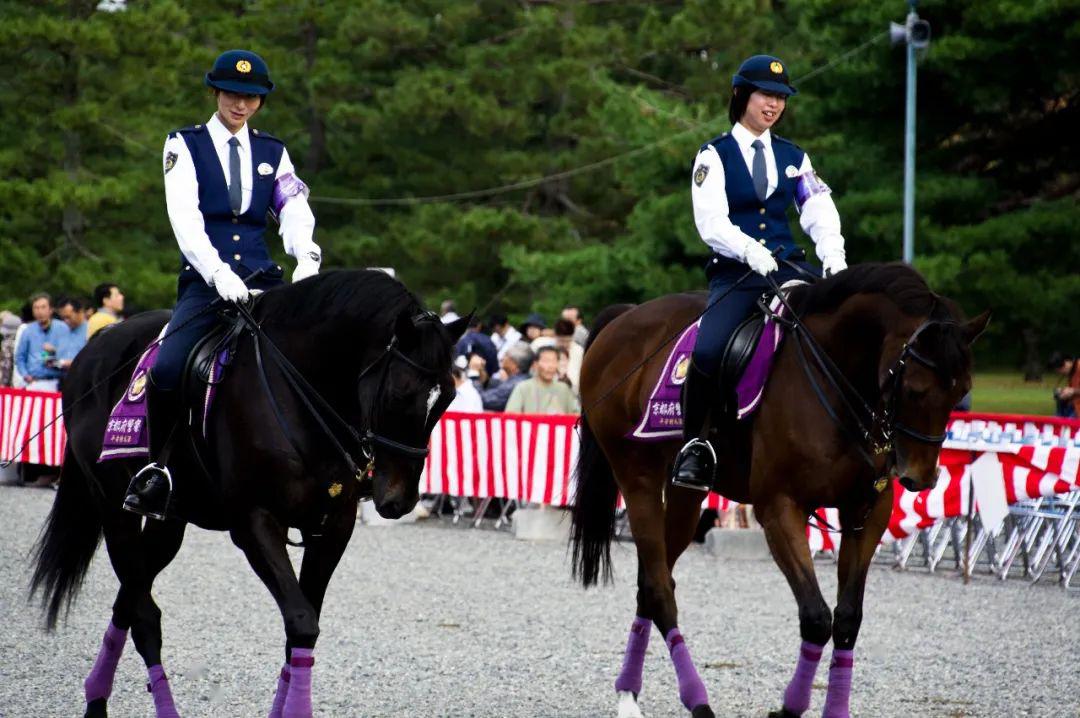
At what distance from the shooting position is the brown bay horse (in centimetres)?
685

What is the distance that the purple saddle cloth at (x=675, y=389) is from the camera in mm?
7594

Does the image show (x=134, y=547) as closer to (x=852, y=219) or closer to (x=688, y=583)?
(x=688, y=583)

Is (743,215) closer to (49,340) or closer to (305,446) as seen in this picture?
(305,446)

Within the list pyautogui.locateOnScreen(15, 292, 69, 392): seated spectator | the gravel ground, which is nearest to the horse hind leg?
the gravel ground

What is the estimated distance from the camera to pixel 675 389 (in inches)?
320

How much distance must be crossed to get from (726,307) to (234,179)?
2340 mm

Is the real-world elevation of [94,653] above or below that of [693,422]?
below

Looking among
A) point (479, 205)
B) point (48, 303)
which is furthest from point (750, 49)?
point (48, 303)

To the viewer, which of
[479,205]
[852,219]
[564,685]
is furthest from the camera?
[479,205]

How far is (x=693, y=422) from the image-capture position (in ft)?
25.8

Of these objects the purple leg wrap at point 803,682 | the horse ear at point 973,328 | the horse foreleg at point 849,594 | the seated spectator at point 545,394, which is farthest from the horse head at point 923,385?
the seated spectator at point 545,394

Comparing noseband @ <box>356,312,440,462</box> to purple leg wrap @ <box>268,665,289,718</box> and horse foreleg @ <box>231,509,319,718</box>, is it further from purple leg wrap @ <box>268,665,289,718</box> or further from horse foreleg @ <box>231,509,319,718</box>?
purple leg wrap @ <box>268,665,289,718</box>

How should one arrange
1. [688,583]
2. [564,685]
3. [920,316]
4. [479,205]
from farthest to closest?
[479,205]
[688,583]
[564,685]
[920,316]

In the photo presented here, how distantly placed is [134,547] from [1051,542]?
845 cm
